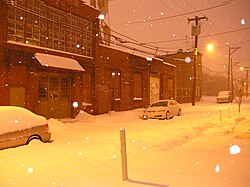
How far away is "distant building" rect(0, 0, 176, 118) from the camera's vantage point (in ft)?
53.9

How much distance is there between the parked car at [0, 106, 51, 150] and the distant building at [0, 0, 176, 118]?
5.34 metres

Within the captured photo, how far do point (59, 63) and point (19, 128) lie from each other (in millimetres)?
9682

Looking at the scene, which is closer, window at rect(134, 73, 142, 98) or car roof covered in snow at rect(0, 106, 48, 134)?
car roof covered in snow at rect(0, 106, 48, 134)

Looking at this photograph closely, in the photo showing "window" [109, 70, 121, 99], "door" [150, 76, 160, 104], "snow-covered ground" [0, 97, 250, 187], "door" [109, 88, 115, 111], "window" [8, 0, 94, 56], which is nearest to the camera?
"snow-covered ground" [0, 97, 250, 187]

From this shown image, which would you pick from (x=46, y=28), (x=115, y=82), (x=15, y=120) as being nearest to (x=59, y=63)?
(x=46, y=28)

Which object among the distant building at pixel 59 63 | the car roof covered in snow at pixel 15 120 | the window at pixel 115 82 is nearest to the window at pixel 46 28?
the distant building at pixel 59 63

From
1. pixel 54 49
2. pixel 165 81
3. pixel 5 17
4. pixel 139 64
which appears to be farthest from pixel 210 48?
pixel 5 17

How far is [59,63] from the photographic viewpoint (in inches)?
727

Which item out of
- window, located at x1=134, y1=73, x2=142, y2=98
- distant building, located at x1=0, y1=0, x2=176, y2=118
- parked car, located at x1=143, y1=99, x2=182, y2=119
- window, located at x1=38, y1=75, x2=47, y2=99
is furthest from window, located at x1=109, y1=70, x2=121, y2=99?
window, located at x1=38, y1=75, x2=47, y2=99

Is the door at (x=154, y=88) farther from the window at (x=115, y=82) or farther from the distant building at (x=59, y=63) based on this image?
the window at (x=115, y=82)

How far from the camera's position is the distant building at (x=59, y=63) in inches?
647

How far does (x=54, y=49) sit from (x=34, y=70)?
2404mm

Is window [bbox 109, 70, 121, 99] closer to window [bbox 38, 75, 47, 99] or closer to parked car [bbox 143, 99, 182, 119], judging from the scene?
parked car [bbox 143, 99, 182, 119]

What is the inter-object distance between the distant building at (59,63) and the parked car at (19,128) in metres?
5.34
